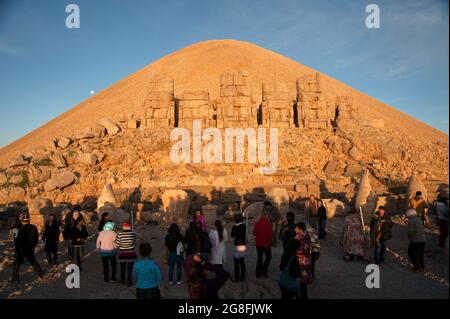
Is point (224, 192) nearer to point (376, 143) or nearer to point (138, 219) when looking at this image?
point (138, 219)

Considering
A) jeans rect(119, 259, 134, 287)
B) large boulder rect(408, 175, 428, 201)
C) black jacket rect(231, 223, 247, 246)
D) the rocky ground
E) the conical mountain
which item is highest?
the conical mountain

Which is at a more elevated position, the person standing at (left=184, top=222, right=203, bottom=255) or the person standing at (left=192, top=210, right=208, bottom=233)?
the person standing at (left=192, top=210, right=208, bottom=233)

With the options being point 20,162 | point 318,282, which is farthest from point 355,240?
point 20,162

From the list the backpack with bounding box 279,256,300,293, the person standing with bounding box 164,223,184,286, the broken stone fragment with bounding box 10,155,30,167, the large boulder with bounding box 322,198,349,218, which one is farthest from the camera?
the broken stone fragment with bounding box 10,155,30,167

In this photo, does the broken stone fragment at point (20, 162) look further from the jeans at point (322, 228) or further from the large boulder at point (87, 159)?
the jeans at point (322, 228)

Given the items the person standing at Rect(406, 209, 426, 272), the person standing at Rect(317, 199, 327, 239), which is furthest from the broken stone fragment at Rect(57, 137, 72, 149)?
the person standing at Rect(406, 209, 426, 272)

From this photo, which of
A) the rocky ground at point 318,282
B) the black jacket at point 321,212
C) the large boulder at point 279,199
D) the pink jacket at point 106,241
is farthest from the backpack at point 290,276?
the large boulder at point 279,199

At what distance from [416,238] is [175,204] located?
26.9 ft

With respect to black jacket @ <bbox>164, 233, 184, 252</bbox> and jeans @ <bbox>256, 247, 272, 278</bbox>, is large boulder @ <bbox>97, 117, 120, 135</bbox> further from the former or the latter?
jeans @ <bbox>256, 247, 272, 278</bbox>

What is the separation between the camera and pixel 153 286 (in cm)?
577

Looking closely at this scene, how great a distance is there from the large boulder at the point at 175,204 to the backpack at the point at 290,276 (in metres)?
8.46

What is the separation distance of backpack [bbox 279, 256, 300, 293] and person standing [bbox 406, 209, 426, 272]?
156 inches

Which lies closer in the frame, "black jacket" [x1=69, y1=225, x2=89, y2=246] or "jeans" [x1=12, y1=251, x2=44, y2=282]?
"jeans" [x1=12, y1=251, x2=44, y2=282]

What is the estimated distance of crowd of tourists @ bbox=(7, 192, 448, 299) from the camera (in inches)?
226
